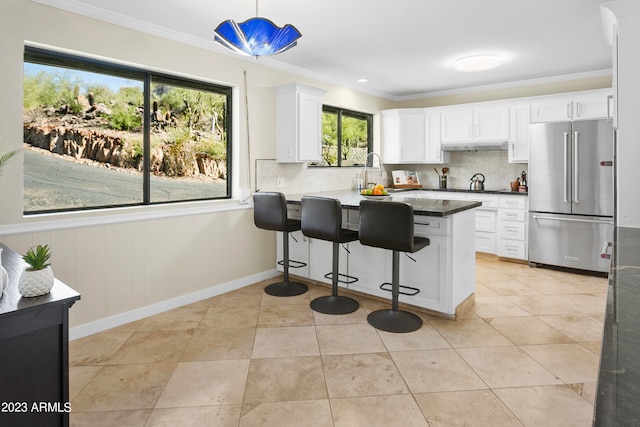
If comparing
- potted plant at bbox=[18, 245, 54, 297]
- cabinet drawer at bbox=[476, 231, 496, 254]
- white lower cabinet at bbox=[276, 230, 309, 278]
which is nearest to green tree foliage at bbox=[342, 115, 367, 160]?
white lower cabinet at bbox=[276, 230, 309, 278]

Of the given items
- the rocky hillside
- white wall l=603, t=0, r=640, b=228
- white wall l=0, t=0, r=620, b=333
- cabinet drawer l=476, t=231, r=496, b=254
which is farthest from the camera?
cabinet drawer l=476, t=231, r=496, b=254

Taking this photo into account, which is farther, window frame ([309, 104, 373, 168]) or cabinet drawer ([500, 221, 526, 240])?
window frame ([309, 104, 373, 168])

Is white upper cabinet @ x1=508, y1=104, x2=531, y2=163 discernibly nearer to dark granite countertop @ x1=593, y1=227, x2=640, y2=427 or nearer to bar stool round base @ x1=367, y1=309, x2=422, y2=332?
bar stool round base @ x1=367, y1=309, x2=422, y2=332

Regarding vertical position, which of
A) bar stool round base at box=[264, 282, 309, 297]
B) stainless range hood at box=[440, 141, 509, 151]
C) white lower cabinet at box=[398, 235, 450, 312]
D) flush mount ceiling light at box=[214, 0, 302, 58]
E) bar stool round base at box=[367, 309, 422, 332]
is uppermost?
flush mount ceiling light at box=[214, 0, 302, 58]

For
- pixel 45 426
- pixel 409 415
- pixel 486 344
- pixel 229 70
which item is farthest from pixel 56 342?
pixel 229 70

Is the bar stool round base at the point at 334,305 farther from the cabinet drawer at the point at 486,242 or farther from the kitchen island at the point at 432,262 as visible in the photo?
the cabinet drawer at the point at 486,242

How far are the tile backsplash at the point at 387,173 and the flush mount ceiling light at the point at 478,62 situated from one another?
6.21 feet

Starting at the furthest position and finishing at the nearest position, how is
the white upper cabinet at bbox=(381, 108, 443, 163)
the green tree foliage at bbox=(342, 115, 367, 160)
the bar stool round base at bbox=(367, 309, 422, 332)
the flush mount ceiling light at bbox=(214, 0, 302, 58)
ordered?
the white upper cabinet at bbox=(381, 108, 443, 163)
the green tree foliage at bbox=(342, 115, 367, 160)
the bar stool round base at bbox=(367, 309, 422, 332)
the flush mount ceiling light at bbox=(214, 0, 302, 58)

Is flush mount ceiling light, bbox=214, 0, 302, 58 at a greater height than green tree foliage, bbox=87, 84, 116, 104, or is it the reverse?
flush mount ceiling light, bbox=214, 0, 302, 58

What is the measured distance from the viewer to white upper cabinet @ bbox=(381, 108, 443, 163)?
6.18 metres

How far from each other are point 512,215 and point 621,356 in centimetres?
496

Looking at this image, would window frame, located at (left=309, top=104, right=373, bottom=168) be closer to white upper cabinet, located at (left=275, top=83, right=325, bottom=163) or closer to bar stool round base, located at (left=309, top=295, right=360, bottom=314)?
white upper cabinet, located at (left=275, top=83, right=325, bottom=163)

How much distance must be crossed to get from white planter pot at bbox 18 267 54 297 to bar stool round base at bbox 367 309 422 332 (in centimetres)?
228

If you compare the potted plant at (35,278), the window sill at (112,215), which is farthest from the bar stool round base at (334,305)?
the potted plant at (35,278)
